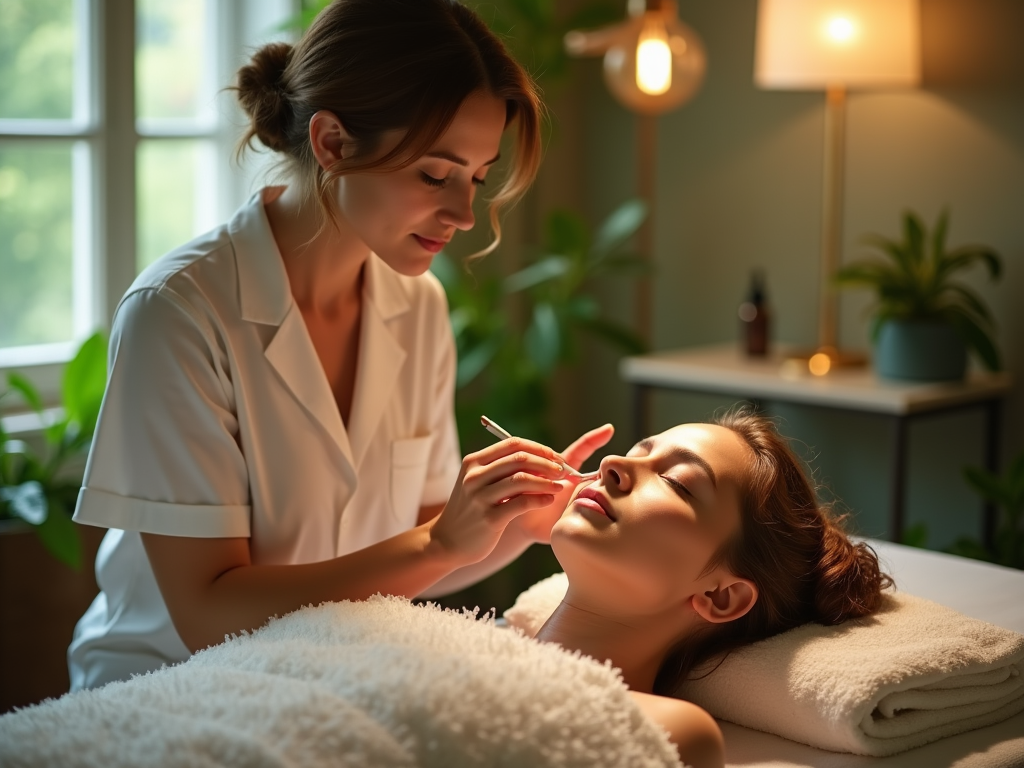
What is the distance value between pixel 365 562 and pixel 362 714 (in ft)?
1.28

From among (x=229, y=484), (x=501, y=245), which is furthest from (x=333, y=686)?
(x=501, y=245)

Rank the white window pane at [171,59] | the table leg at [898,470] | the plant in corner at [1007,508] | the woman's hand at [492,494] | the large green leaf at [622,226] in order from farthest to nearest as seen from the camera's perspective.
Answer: the large green leaf at [622,226], the white window pane at [171,59], the table leg at [898,470], the plant in corner at [1007,508], the woman's hand at [492,494]

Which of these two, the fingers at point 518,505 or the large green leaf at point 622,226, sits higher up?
the large green leaf at point 622,226

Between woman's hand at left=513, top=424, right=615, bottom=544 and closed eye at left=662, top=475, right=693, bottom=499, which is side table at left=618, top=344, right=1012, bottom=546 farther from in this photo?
closed eye at left=662, top=475, right=693, bottom=499

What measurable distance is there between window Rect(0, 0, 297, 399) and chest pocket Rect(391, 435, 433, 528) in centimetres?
128

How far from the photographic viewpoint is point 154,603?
1.60m

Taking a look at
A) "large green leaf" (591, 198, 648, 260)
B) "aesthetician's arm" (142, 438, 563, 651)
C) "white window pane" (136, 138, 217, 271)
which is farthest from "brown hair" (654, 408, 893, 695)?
"white window pane" (136, 138, 217, 271)

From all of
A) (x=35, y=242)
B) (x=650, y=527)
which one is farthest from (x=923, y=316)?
(x=35, y=242)

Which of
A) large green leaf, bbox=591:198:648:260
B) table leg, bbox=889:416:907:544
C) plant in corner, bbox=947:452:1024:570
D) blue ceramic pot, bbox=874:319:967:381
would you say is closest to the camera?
plant in corner, bbox=947:452:1024:570

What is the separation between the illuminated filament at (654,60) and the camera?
270 cm

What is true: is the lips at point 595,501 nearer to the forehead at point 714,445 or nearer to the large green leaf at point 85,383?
the forehead at point 714,445

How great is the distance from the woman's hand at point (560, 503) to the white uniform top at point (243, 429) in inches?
8.9

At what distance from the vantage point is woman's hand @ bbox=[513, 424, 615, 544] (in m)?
1.62

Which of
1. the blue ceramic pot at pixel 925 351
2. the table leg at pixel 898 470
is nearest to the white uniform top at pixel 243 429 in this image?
the table leg at pixel 898 470
